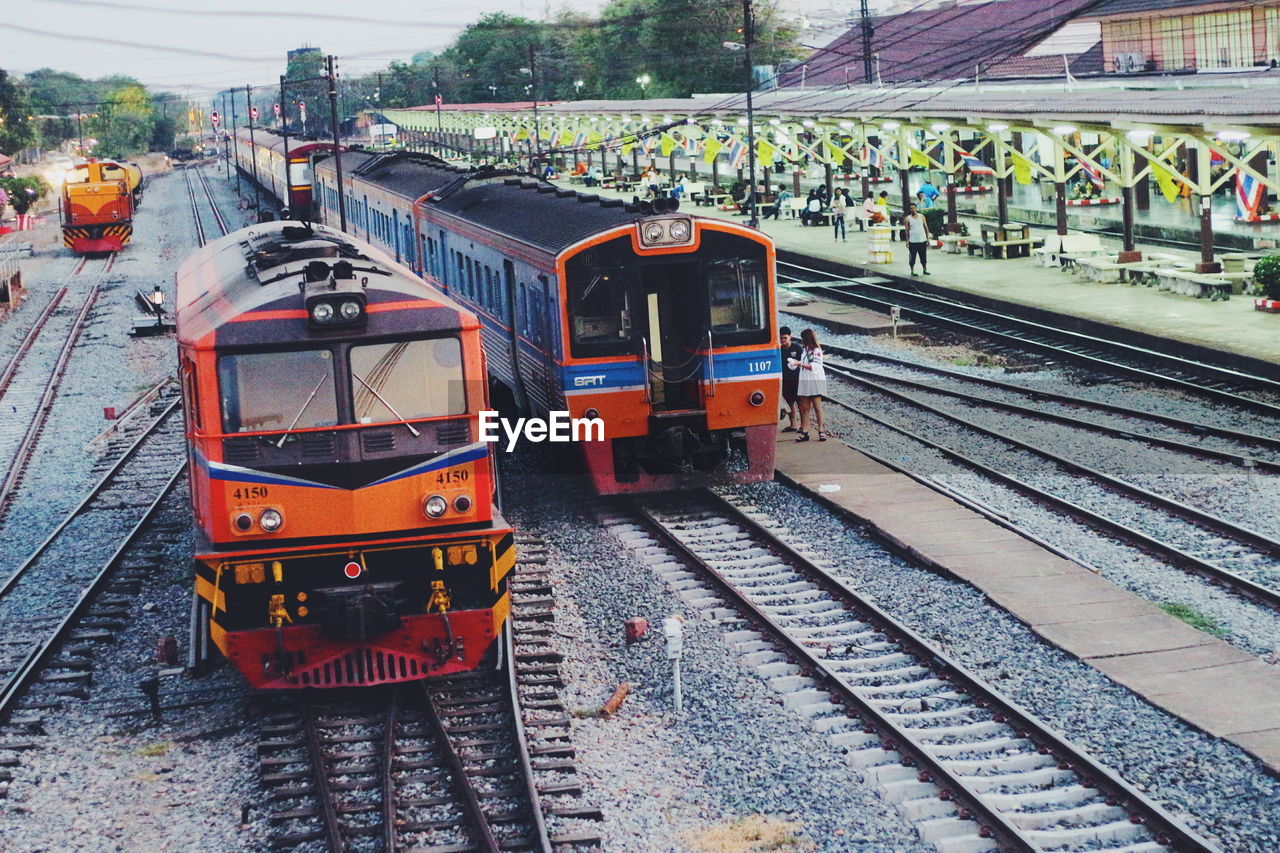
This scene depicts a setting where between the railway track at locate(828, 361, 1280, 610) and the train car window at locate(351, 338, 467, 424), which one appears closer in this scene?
the train car window at locate(351, 338, 467, 424)

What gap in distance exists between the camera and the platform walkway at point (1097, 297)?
2233cm

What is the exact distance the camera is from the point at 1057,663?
1070 cm

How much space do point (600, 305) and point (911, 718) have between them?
6.03m

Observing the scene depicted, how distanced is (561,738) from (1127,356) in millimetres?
14870

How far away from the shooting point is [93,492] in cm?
1720

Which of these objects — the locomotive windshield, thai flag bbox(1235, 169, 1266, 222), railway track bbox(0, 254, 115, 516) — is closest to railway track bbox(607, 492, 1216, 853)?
the locomotive windshield

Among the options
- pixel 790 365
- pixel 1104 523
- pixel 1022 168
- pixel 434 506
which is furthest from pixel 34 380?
pixel 1022 168

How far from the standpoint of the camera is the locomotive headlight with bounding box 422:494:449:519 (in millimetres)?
9953

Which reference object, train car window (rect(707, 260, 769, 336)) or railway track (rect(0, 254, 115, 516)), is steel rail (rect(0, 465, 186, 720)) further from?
train car window (rect(707, 260, 769, 336))

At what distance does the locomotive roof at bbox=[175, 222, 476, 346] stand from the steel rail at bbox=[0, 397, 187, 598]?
121 inches

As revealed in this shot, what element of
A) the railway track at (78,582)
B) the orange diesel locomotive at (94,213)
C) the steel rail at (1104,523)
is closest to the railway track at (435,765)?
the railway track at (78,582)

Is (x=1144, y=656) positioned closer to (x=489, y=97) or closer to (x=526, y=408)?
(x=526, y=408)

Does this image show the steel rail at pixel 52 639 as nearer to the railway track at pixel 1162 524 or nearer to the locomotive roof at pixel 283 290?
the locomotive roof at pixel 283 290

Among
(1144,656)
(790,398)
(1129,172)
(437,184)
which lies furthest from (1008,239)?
(1144,656)
